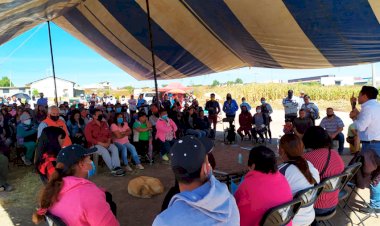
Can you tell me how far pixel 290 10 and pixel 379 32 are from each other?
1.25 meters

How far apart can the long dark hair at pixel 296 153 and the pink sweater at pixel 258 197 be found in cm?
41

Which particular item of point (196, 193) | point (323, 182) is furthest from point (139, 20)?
point (196, 193)

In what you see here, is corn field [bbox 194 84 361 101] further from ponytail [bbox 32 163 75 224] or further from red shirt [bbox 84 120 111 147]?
ponytail [bbox 32 163 75 224]

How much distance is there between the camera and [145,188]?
181 inches

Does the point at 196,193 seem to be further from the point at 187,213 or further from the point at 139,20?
the point at 139,20

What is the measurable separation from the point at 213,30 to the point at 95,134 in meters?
3.36

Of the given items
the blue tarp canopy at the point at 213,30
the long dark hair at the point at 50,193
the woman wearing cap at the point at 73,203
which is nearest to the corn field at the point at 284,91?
the blue tarp canopy at the point at 213,30

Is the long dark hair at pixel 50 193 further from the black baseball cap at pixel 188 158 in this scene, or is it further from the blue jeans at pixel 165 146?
the blue jeans at pixel 165 146

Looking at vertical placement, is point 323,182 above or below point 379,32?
below

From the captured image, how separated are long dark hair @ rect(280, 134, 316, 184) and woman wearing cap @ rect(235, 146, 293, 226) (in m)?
0.36

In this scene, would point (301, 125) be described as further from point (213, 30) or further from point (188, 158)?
point (188, 158)

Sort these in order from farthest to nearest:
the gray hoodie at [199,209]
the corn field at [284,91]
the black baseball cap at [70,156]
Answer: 1. the corn field at [284,91]
2. the black baseball cap at [70,156]
3. the gray hoodie at [199,209]

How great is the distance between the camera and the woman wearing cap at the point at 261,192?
1943 millimetres

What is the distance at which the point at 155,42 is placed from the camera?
336 inches
